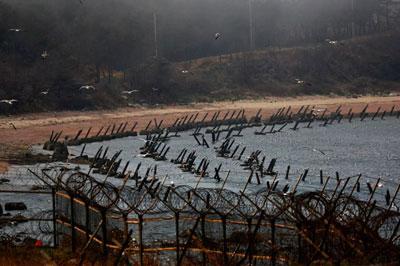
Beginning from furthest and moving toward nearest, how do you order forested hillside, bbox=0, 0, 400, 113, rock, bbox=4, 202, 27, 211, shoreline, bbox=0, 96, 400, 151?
forested hillside, bbox=0, 0, 400, 113, shoreline, bbox=0, 96, 400, 151, rock, bbox=4, 202, 27, 211

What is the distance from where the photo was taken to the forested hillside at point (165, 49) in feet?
351

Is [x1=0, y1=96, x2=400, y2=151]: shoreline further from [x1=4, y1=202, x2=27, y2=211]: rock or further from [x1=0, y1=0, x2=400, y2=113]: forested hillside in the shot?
[x1=4, y1=202, x2=27, y2=211]: rock

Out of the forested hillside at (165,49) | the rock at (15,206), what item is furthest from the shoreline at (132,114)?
the rock at (15,206)

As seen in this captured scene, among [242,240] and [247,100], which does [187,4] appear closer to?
[247,100]

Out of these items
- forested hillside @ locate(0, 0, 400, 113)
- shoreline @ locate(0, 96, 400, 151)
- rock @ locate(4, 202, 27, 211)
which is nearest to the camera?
rock @ locate(4, 202, 27, 211)

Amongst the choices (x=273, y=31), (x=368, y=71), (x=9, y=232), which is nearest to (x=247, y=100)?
(x=368, y=71)

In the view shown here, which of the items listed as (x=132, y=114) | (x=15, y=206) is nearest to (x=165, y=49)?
(x=132, y=114)

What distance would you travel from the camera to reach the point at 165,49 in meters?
141

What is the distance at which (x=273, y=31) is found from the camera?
523 feet

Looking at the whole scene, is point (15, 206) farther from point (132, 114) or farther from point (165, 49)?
point (165, 49)

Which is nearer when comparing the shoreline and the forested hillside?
the shoreline

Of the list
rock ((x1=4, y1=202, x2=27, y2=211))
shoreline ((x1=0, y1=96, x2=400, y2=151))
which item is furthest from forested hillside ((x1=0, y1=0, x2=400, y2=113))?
rock ((x1=4, y1=202, x2=27, y2=211))

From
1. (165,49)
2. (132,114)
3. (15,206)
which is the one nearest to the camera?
(15,206)

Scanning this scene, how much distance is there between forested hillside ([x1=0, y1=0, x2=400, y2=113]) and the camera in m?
107
